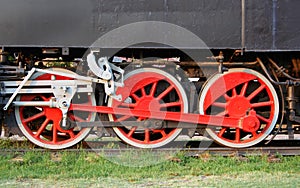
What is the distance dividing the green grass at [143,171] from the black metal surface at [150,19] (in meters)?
1.62

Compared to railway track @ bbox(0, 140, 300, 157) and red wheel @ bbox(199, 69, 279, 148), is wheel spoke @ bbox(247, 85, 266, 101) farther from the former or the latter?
railway track @ bbox(0, 140, 300, 157)

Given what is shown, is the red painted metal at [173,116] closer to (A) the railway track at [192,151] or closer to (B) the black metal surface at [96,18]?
(A) the railway track at [192,151]

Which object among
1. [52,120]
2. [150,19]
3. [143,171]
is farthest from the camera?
[52,120]

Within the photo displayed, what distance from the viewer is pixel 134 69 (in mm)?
7078

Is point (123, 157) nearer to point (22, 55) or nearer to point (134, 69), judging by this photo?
point (134, 69)

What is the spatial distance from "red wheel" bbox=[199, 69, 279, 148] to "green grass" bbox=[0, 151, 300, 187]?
1.67 feet

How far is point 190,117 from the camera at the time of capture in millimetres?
6988

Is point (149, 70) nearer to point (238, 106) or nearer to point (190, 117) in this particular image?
point (190, 117)

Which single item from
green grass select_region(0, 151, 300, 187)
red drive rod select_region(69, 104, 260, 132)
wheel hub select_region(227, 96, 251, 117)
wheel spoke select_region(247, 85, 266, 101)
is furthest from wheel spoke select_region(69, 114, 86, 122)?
wheel spoke select_region(247, 85, 266, 101)

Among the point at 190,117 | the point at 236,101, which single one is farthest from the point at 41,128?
the point at 236,101

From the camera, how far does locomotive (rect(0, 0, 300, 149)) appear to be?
6574 millimetres

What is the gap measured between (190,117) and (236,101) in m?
0.75

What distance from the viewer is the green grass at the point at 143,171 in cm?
550

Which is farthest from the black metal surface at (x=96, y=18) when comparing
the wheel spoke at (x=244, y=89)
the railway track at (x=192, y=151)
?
the railway track at (x=192, y=151)
